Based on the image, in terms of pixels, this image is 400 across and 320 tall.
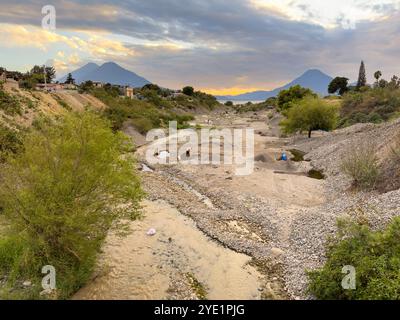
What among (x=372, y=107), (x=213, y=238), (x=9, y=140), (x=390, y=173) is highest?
(x=372, y=107)

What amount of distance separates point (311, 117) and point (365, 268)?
41402mm

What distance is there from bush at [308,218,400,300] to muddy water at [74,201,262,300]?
2821 millimetres

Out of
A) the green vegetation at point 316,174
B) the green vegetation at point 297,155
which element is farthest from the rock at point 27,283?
the green vegetation at point 297,155

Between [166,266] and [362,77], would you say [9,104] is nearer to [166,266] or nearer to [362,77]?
[166,266]

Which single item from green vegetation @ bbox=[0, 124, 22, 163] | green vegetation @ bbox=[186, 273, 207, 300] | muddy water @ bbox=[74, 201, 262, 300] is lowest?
green vegetation @ bbox=[186, 273, 207, 300]

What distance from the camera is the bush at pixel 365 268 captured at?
36.3ft

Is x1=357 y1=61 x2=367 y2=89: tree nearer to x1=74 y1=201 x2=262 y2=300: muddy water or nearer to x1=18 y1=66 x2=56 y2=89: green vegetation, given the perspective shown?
x1=18 y1=66 x2=56 y2=89: green vegetation

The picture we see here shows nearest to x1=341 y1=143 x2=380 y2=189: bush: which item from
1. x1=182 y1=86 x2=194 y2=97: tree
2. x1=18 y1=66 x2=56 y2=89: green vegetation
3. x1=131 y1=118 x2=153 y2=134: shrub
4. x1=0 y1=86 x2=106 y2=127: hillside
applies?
x1=0 y1=86 x2=106 y2=127: hillside

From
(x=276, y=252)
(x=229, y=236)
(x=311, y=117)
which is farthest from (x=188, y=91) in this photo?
(x=276, y=252)

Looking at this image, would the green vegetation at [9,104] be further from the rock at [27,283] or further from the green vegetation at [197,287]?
the green vegetation at [197,287]

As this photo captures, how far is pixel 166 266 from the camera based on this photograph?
610 inches

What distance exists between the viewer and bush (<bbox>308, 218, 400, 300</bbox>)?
1107cm
